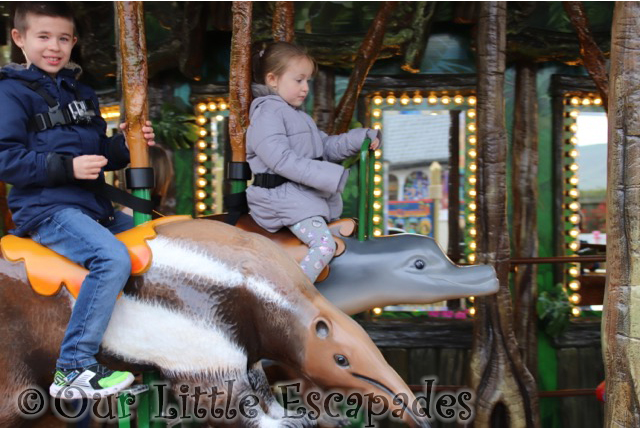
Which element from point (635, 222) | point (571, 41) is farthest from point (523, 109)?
point (635, 222)

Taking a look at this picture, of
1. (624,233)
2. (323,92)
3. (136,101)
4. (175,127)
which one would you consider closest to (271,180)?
(136,101)

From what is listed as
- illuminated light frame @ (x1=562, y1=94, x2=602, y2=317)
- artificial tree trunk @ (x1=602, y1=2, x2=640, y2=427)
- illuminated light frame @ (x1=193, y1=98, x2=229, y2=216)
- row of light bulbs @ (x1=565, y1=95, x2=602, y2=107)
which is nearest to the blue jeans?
artificial tree trunk @ (x1=602, y1=2, x2=640, y2=427)

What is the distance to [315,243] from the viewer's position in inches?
92.5

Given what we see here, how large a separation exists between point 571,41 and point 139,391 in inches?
145

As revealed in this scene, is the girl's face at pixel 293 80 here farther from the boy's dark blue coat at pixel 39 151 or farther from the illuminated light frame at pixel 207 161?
the illuminated light frame at pixel 207 161

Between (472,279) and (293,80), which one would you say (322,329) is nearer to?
(472,279)

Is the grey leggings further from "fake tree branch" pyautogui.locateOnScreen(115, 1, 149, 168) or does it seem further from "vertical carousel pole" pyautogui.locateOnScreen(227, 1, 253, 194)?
"fake tree branch" pyautogui.locateOnScreen(115, 1, 149, 168)

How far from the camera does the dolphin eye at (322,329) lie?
1.83 metres

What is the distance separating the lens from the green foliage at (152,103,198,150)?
4191 mm

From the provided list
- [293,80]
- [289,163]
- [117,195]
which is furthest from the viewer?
[293,80]

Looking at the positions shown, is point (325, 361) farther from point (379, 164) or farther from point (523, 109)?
point (523, 109)

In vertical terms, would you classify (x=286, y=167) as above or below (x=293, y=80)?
below

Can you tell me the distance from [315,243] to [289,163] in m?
0.30

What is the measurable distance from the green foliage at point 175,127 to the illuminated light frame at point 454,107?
1.23 m
